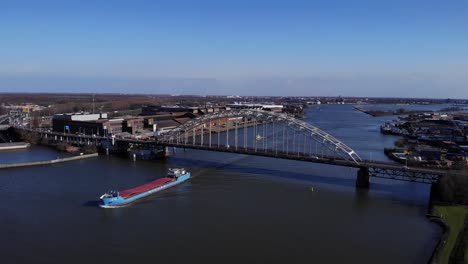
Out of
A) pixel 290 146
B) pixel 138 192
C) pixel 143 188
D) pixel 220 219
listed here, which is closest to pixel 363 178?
pixel 220 219

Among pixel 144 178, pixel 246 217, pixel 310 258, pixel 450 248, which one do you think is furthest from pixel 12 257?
pixel 450 248

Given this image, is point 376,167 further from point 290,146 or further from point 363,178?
point 290,146

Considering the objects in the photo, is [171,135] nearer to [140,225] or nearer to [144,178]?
[144,178]

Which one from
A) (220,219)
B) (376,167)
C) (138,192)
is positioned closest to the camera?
(220,219)

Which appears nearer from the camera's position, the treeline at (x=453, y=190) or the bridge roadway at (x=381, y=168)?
the treeline at (x=453, y=190)

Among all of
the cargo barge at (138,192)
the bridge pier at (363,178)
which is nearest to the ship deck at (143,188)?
the cargo barge at (138,192)

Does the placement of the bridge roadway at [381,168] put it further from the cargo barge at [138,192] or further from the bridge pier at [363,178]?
the cargo barge at [138,192]
